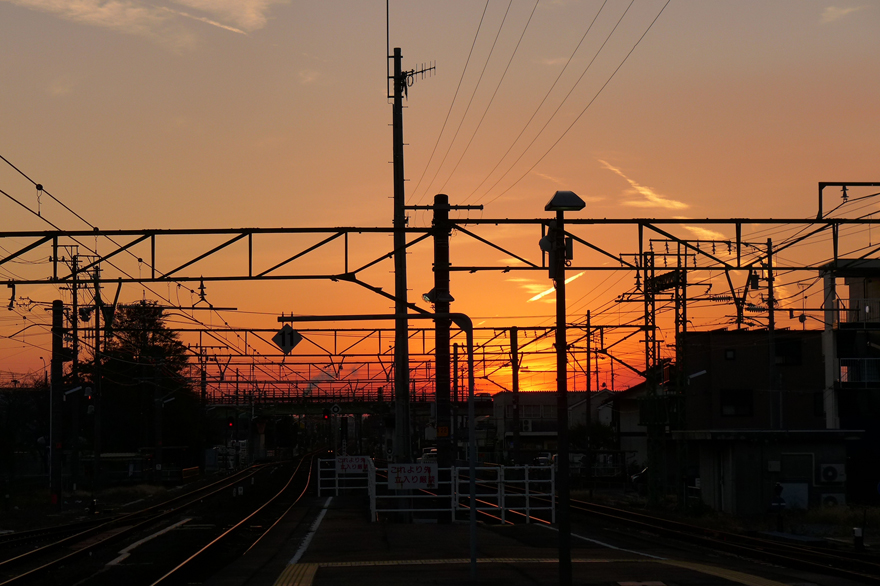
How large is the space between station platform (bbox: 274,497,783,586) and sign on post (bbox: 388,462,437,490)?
1132mm

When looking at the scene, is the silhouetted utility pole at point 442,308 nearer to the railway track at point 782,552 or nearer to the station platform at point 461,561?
the station platform at point 461,561

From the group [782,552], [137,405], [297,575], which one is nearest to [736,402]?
[782,552]

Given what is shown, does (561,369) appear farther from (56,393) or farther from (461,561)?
(56,393)

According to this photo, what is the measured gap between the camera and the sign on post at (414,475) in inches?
953

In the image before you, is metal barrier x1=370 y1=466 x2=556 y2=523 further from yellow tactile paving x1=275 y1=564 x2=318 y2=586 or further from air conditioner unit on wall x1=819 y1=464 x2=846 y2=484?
air conditioner unit on wall x1=819 y1=464 x2=846 y2=484

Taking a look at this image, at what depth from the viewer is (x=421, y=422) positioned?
507 feet

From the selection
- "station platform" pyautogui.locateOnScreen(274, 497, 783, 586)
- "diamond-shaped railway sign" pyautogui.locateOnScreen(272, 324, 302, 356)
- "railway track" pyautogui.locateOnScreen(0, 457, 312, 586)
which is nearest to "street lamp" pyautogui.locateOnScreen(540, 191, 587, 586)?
"station platform" pyautogui.locateOnScreen(274, 497, 783, 586)

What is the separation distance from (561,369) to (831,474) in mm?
25203

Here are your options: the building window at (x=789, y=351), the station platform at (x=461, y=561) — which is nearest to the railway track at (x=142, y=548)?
the station platform at (x=461, y=561)

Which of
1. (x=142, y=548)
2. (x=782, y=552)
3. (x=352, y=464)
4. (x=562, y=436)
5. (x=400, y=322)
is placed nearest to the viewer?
(x=562, y=436)

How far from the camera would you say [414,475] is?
24.3 meters

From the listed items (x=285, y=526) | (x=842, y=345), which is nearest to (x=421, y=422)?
(x=842, y=345)

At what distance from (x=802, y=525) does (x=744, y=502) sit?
329 centimetres

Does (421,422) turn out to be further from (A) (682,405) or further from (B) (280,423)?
(A) (682,405)
